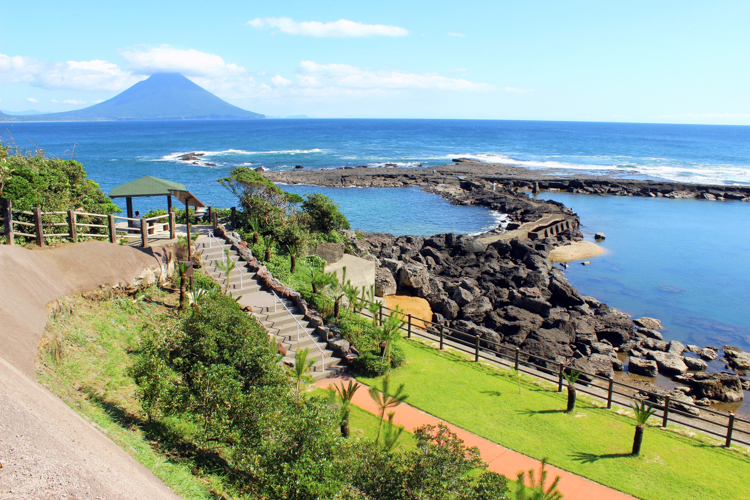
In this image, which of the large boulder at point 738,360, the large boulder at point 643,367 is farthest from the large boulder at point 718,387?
the large boulder at point 738,360

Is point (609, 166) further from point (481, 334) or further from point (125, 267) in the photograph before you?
point (125, 267)

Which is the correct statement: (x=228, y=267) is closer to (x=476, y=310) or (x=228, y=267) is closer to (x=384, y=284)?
(x=384, y=284)

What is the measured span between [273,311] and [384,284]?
30.4ft

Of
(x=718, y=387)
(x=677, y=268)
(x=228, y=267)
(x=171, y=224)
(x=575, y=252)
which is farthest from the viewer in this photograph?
(x=575, y=252)

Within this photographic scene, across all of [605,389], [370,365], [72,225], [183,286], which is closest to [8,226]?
[72,225]

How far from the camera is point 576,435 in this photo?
13.2 meters

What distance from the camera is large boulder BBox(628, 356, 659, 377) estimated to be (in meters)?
20.9

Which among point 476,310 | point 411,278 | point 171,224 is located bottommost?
point 476,310

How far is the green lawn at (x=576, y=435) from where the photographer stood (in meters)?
11.4

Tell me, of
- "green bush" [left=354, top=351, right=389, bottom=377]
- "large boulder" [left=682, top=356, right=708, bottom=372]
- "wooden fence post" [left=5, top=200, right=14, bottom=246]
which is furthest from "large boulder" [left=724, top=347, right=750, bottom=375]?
"wooden fence post" [left=5, top=200, right=14, bottom=246]

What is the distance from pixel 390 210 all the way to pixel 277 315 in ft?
126

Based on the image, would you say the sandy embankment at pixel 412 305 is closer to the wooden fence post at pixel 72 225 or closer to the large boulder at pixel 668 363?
the large boulder at pixel 668 363

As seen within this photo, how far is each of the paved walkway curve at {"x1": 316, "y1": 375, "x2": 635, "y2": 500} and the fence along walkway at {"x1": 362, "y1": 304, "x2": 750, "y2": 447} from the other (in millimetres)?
3105

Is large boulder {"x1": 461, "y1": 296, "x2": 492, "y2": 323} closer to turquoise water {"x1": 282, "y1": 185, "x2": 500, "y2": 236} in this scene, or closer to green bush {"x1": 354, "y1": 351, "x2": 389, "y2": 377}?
green bush {"x1": 354, "y1": 351, "x2": 389, "y2": 377}
